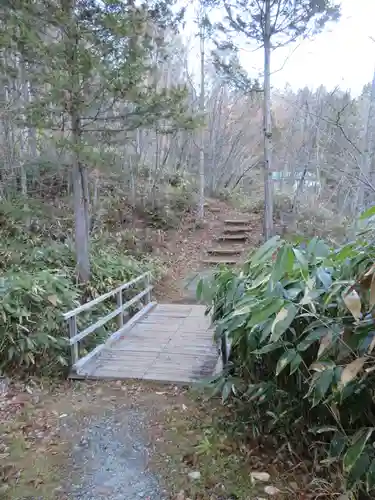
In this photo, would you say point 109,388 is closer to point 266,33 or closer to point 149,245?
point 149,245

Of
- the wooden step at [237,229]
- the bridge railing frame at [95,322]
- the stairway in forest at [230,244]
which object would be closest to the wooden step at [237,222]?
the stairway in forest at [230,244]

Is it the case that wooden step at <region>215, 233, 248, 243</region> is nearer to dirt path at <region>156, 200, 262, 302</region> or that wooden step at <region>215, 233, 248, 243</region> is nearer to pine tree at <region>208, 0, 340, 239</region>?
dirt path at <region>156, 200, 262, 302</region>

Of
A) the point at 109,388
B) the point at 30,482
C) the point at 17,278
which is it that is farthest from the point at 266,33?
the point at 30,482

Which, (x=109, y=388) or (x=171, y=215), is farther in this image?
(x=171, y=215)

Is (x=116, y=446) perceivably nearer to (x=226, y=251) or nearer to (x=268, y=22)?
(x=226, y=251)

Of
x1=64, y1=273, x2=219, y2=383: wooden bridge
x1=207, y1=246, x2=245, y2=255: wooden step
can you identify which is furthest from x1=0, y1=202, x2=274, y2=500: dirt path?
x1=207, y1=246, x2=245, y2=255: wooden step

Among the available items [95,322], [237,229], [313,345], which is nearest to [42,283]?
[95,322]

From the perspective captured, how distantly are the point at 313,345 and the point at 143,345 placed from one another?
10.1 ft

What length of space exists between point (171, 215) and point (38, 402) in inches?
317

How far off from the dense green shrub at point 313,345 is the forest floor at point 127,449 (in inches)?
10.8

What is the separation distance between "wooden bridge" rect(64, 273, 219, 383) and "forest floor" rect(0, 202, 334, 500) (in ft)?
0.82

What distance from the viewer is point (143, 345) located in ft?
15.8

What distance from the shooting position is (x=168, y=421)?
2.99 meters

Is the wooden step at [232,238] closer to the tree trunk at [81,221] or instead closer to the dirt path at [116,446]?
the tree trunk at [81,221]
